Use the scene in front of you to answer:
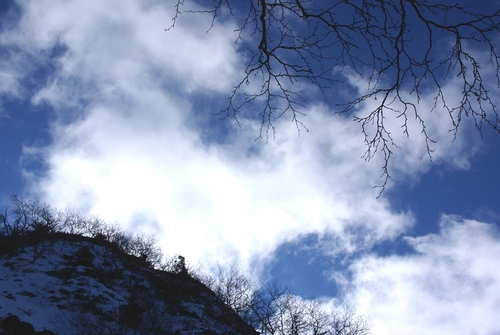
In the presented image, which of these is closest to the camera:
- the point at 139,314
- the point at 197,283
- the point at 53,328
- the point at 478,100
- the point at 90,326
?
the point at 478,100

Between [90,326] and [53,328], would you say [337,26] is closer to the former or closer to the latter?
[53,328]

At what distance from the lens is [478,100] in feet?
8.93

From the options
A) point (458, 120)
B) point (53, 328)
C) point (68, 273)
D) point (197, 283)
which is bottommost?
point (53, 328)

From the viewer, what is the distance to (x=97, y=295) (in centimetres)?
2264

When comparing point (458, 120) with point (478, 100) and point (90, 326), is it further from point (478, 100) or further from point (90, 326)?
point (90, 326)

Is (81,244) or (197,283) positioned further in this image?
(197,283)

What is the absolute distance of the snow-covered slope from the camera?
1835cm

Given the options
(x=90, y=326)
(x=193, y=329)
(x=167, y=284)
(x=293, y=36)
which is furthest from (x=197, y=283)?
(x=293, y=36)

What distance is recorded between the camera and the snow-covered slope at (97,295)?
60.2 ft

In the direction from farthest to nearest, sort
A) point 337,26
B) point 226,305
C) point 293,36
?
1. point 226,305
2. point 293,36
3. point 337,26

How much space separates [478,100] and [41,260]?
30689 millimetres

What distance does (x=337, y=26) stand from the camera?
2.98 meters

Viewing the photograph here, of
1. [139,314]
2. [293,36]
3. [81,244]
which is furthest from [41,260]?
[293,36]

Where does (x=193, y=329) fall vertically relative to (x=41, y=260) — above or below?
below
